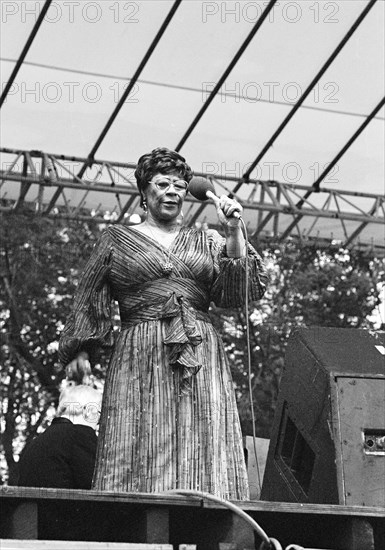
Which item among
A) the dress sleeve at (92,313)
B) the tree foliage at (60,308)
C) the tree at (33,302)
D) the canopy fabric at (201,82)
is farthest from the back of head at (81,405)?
the tree at (33,302)

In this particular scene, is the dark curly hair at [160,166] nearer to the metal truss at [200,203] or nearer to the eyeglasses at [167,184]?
the eyeglasses at [167,184]

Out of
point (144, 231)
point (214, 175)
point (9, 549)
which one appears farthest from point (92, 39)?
point (9, 549)

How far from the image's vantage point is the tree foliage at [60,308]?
1786 centimetres

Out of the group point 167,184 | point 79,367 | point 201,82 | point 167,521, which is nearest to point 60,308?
point 201,82

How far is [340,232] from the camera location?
16250 mm

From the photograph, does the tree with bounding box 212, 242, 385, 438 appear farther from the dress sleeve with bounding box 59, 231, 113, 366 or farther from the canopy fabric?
the dress sleeve with bounding box 59, 231, 113, 366

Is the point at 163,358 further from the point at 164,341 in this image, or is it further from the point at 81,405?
the point at 81,405

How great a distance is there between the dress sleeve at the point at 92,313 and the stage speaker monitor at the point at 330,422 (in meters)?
0.89

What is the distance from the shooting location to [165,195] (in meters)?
5.96

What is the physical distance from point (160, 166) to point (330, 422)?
124cm

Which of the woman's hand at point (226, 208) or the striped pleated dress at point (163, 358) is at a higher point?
the woman's hand at point (226, 208)

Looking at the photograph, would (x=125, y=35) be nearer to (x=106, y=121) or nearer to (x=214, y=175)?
(x=106, y=121)

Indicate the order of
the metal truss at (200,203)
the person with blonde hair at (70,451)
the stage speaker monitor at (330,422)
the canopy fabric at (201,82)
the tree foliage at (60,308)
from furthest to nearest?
the tree foliage at (60,308) < the metal truss at (200,203) < the canopy fabric at (201,82) < the person with blonde hair at (70,451) < the stage speaker monitor at (330,422)

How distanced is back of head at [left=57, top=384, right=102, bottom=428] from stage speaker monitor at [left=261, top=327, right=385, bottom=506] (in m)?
0.81
